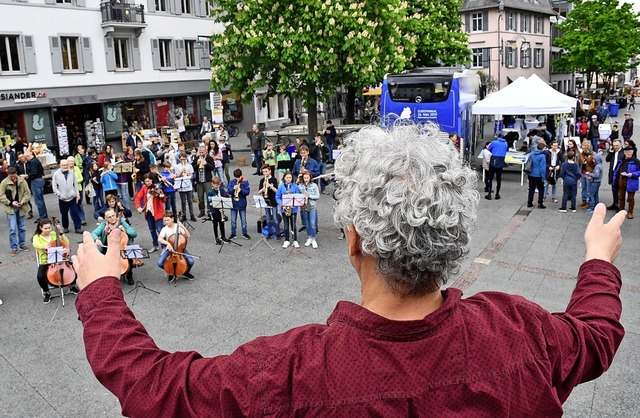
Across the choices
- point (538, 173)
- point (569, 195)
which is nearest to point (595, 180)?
point (569, 195)

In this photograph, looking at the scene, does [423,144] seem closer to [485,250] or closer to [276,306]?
[276,306]

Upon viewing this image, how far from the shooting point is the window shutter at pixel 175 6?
33719 millimetres

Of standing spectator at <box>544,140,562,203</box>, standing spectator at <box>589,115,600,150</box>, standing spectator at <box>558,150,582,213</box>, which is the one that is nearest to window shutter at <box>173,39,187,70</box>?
standing spectator at <box>589,115,600,150</box>

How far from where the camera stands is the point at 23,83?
89.6 feet

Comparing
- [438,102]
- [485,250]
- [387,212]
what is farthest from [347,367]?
[438,102]

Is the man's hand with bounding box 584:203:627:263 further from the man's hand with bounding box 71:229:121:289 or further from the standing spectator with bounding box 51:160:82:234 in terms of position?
the standing spectator with bounding box 51:160:82:234

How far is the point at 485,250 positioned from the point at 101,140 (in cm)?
2390

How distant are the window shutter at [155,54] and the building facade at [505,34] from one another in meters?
29.8

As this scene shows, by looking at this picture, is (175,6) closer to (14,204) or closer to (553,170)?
(14,204)

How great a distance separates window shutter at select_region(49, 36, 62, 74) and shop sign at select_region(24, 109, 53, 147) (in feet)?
6.88

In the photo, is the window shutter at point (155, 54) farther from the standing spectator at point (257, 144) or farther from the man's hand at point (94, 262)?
the man's hand at point (94, 262)

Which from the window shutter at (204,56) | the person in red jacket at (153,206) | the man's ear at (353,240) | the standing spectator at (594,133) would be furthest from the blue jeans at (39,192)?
the window shutter at (204,56)

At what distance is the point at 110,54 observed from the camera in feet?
101

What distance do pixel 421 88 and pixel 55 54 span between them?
17818mm
